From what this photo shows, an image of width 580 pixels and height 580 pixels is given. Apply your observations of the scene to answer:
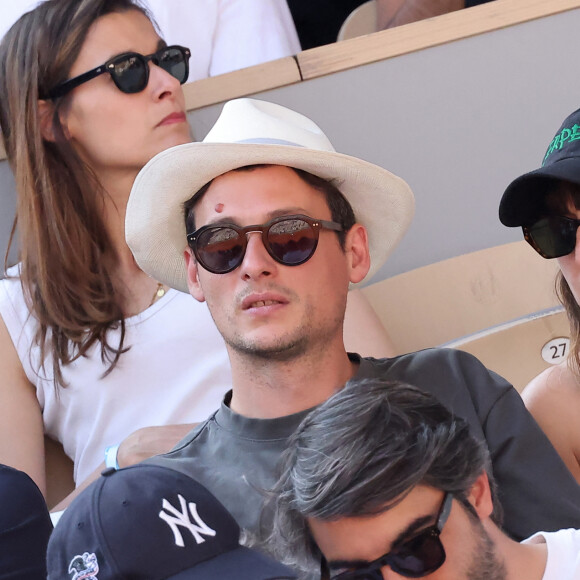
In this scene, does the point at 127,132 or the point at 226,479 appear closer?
the point at 226,479

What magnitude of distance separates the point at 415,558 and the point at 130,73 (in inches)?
53.9

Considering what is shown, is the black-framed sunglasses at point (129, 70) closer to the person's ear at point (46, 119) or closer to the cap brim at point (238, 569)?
the person's ear at point (46, 119)

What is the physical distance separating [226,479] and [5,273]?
1031mm

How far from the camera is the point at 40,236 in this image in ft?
6.76

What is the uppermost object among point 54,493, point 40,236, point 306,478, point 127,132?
point 127,132

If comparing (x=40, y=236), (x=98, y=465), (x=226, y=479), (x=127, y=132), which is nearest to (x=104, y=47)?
(x=127, y=132)

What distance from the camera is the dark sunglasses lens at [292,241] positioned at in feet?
4.50

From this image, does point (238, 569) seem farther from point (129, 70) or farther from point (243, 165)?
point (129, 70)

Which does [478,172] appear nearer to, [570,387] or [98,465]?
[570,387]

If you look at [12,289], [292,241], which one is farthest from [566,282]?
[12,289]

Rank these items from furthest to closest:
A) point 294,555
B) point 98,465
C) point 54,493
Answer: point 54,493 → point 98,465 → point 294,555

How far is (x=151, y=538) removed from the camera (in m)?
1.01

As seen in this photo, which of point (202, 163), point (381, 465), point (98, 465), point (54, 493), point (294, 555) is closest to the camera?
point (381, 465)

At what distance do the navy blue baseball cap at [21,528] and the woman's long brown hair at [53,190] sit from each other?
2.35ft
